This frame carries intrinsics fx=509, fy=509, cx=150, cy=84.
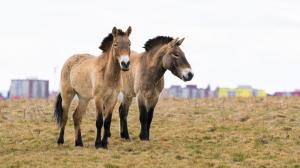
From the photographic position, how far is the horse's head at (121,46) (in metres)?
12.4

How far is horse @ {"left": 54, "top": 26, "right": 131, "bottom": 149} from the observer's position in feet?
42.8

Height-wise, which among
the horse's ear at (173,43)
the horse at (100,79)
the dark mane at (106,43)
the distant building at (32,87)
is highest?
the distant building at (32,87)

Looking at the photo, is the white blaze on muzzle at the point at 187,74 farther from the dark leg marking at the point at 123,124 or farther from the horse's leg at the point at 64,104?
the horse's leg at the point at 64,104

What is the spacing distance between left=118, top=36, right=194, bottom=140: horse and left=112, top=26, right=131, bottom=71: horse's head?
2290mm

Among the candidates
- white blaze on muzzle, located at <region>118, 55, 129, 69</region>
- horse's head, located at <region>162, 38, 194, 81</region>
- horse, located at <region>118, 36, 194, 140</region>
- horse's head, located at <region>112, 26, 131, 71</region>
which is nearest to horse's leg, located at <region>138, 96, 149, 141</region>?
horse, located at <region>118, 36, 194, 140</region>

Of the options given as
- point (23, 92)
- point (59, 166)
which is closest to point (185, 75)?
point (59, 166)

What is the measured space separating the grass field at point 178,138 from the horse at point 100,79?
89 cm

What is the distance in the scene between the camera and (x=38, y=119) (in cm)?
2209

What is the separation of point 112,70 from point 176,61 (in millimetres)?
2474

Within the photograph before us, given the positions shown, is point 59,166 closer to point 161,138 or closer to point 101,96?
point 101,96

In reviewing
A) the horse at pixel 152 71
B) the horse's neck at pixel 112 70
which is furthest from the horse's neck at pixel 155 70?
the horse's neck at pixel 112 70

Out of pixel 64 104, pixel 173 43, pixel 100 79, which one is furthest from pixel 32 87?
pixel 100 79

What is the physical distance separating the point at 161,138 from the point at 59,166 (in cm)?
560

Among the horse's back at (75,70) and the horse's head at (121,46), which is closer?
the horse's head at (121,46)
